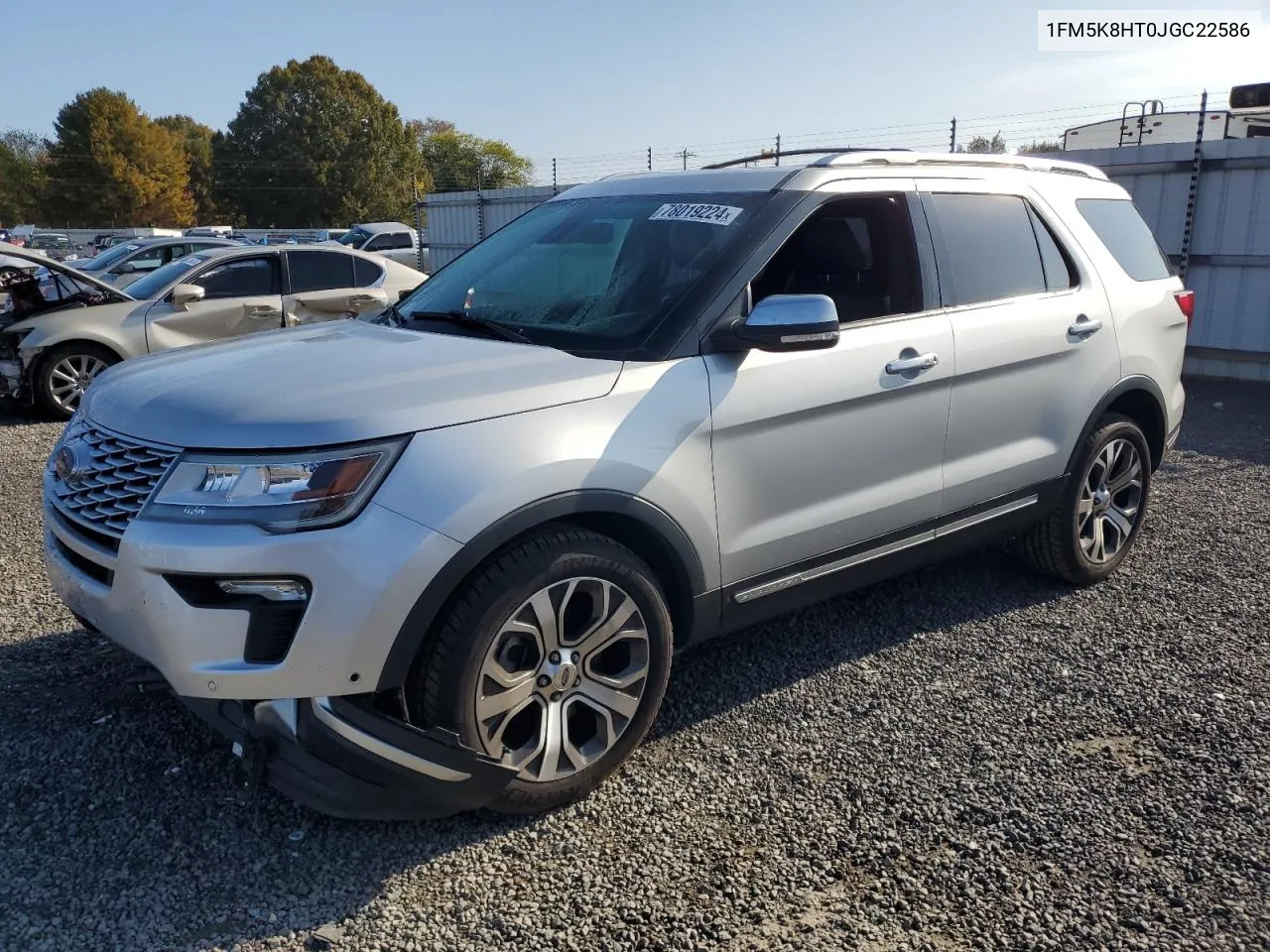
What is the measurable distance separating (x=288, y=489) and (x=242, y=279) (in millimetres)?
8088

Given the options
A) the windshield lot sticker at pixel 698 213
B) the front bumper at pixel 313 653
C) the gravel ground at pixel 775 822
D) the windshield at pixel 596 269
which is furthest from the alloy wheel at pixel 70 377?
the front bumper at pixel 313 653

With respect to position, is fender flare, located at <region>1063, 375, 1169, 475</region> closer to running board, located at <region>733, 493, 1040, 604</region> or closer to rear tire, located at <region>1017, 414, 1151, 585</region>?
rear tire, located at <region>1017, 414, 1151, 585</region>

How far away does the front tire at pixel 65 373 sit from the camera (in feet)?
29.3

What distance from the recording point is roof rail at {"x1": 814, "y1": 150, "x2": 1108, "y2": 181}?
3839mm

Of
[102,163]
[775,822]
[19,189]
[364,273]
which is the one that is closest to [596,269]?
[775,822]

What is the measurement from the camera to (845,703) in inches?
147

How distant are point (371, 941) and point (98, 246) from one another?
4237 centimetres

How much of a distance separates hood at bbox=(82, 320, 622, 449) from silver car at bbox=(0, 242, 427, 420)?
18.0 feet

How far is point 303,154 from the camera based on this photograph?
7169 centimetres

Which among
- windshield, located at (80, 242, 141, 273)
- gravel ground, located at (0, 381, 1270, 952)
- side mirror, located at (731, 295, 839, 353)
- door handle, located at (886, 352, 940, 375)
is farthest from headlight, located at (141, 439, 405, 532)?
windshield, located at (80, 242, 141, 273)

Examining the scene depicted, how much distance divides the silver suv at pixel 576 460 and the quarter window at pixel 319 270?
6.50 m

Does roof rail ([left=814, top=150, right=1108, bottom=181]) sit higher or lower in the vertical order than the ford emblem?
higher

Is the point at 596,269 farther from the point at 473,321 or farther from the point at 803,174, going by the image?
the point at 803,174

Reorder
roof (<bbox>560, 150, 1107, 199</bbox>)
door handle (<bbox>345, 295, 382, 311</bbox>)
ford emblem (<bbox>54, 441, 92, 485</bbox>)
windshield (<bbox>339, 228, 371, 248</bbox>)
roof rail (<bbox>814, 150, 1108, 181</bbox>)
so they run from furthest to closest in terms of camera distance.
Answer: windshield (<bbox>339, 228, 371, 248</bbox>)
door handle (<bbox>345, 295, 382, 311</bbox>)
roof rail (<bbox>814, 150, 1108, 181</bbox>)
roof (<bbox>560, 150, 1107, 199</bbox>)
ford emblem (<bbox>54, 441, 92, 485</bbox>)
